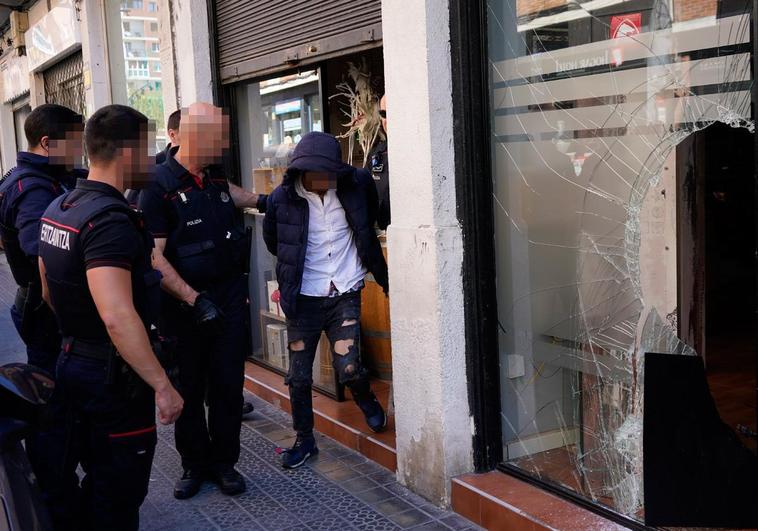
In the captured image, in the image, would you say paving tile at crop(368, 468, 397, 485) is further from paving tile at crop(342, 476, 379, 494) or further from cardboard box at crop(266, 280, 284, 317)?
cardboard box at crop(266, 280, 284, 317)

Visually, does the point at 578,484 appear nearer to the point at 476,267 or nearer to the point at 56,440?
the point at 476,267

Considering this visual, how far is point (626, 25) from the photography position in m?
3.29

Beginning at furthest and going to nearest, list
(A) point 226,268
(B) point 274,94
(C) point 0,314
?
(C) point 0,314, (B) point 274,94, (A) point 226,268

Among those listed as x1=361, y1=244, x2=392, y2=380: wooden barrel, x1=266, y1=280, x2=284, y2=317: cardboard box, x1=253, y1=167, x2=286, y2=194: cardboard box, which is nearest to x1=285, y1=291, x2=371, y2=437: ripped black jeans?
x1=361, y1=244, x2=392, y2=380: wooden barrel

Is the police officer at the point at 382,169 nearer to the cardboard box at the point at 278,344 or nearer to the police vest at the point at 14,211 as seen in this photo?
the cardboard box at the point at 278,344

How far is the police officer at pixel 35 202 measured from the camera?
4.03 metres

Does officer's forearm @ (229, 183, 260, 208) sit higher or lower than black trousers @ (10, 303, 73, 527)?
higher

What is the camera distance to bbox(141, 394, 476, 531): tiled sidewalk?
4.04 meters

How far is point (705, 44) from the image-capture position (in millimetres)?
2994

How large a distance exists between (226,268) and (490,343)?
56.1 inches

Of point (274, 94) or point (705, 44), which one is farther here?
point (274, 94)

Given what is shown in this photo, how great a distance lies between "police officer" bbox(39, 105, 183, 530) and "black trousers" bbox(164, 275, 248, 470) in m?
1.22

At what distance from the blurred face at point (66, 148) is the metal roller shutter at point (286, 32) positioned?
1647 mm

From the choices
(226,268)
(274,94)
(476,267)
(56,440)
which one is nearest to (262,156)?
(274,94)
